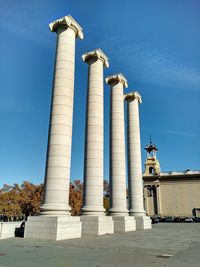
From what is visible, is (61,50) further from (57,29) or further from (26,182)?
(26,182)

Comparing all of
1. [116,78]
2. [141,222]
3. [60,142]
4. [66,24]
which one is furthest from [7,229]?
[116,78]

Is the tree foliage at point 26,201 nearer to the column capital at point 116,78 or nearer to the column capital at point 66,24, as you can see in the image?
the column capital at point 116,78

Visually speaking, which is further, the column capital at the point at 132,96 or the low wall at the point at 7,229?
the column capital at the point at 132,96

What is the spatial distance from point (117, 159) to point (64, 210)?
→ 77.3ft

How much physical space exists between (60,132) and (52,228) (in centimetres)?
1290

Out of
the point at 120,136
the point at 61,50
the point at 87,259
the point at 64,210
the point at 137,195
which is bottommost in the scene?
the point at 87,259

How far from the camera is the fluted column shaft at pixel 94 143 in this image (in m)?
44.0

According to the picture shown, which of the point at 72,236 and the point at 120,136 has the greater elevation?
the point at 120,136

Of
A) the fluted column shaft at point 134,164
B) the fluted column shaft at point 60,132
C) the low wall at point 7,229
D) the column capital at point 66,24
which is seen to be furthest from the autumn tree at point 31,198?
the column capital at point 66,24

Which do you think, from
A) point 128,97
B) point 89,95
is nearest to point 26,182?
point 128,97

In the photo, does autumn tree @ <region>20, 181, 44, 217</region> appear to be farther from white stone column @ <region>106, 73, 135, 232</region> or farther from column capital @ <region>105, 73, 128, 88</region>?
column capital @ <region>105, 73, 128, 88</region>

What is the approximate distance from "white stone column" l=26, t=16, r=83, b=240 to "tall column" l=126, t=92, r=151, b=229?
95.0ft

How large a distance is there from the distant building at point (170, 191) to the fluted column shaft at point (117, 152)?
309 ft

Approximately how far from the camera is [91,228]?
4028cm
